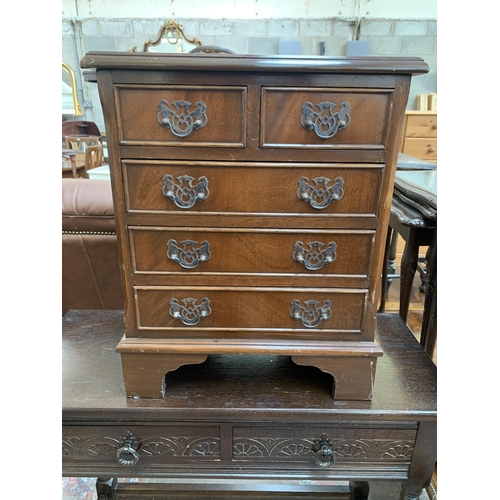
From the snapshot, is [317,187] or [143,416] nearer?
[317,187]

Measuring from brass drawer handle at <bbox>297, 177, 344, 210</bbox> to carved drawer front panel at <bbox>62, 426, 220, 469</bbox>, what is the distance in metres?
0.56

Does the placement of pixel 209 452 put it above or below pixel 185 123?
below

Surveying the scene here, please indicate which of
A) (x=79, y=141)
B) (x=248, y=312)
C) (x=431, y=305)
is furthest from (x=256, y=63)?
(x=79, y=141)

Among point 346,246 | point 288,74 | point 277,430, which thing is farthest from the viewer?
point 277,430

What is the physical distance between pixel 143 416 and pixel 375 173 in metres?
0.72

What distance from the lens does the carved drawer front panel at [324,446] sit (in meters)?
0.88

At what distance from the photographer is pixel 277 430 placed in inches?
35.0

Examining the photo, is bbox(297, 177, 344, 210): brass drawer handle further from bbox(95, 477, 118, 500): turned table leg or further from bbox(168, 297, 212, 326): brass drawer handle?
bbox(95, 477, 118, 500): turned table leg

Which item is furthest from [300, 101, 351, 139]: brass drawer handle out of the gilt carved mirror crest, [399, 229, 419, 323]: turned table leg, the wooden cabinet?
the gilt carved mirror crest

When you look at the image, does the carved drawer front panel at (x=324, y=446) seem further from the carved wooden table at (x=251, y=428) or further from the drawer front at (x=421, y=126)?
the drawer front at (x=421, y=126)

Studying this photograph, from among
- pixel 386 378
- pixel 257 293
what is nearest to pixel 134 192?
pixel 257 293

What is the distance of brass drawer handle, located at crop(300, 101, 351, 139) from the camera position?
699mm

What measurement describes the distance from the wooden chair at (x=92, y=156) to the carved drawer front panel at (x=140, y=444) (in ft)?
8.86
